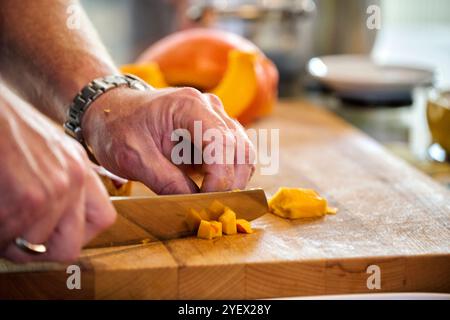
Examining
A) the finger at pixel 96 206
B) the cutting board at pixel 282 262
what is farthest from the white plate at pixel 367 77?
the finger at pixel 96 206

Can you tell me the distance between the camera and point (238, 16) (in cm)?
222

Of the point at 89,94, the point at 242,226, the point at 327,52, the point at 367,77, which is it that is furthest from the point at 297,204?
the point at 327,52

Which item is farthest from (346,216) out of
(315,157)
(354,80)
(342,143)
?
(354,80)

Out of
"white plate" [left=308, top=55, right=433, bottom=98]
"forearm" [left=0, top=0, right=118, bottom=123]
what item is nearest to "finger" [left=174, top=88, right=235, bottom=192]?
"forearm" [left=0, top=0, right=118, bottom=123]

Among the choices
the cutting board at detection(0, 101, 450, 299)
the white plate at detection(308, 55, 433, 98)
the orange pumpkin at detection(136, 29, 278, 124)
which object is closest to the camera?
the cutting board at detection(0, 101, 450, 299)

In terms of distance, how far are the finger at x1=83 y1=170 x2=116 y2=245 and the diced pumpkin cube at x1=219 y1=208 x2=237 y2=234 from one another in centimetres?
26

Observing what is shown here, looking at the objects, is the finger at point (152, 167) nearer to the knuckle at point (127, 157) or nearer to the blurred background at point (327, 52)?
the knuckle at point (127, 157)

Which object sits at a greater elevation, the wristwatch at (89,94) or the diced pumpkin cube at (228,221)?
the wristwatch at (89,94)

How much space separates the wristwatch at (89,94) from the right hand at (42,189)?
0.41 m

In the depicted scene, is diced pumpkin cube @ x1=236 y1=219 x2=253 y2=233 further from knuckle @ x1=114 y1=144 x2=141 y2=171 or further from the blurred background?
the blurred background

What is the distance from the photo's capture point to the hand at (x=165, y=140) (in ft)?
3.71

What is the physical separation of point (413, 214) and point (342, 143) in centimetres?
54

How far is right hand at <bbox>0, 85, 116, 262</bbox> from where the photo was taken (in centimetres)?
75

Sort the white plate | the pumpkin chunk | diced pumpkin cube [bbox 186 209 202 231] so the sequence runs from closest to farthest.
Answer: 1. diced pumpkin cube [bbox 186 209 202 231]
2. the pumpkin chunk
3. the white plate
